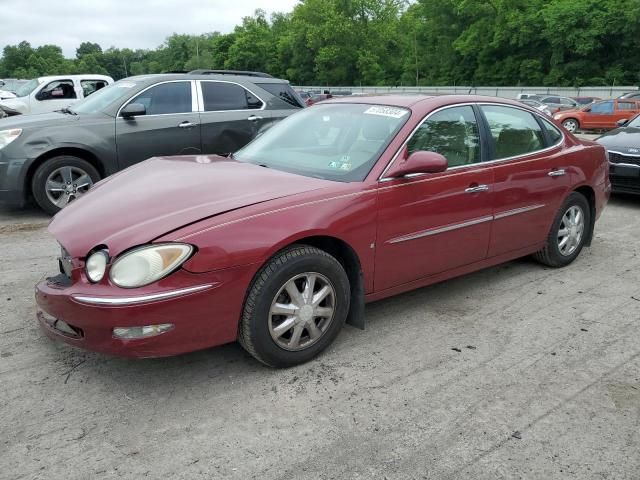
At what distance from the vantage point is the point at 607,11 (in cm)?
4772

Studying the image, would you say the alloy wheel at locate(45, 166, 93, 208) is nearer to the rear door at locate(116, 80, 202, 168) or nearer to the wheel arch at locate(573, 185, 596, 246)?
the rear door at locate(116, 80, 202, 168)

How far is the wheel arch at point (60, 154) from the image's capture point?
21.2ft

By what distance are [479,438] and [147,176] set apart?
2.60m

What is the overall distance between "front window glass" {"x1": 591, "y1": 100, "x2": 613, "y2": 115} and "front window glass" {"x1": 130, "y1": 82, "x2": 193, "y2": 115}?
832 inches

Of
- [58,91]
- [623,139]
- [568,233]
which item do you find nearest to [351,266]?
[568,233]

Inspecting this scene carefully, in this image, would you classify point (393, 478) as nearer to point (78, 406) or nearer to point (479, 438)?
point (479, 438)

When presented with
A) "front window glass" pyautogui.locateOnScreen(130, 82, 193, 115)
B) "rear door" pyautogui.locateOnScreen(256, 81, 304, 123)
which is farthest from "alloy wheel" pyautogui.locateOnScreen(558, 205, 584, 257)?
"front window glass" pyautogui.locateOnScreen(130, 82, 193, 115)

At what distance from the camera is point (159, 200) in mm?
3188

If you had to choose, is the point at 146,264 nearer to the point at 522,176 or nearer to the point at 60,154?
the point at 522,176

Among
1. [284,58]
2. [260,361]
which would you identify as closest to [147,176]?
[260,361]

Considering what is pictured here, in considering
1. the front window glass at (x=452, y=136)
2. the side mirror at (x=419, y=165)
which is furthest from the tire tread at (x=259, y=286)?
the front window glass at (x=452, y=136)

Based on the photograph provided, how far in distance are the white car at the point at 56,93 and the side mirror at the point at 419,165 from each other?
11.2 metres

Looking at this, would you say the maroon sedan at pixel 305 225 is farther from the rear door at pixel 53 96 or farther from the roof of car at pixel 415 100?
the rear door at pixel 53 96

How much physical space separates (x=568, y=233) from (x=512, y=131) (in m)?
1.20
